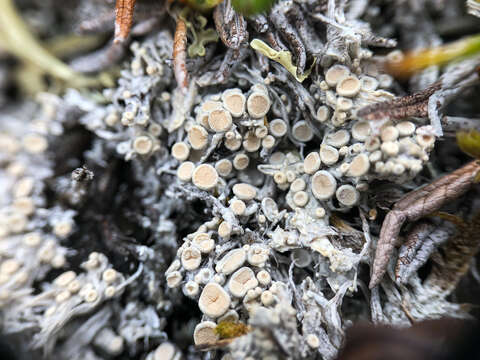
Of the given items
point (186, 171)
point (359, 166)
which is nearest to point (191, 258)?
point (186, 171)

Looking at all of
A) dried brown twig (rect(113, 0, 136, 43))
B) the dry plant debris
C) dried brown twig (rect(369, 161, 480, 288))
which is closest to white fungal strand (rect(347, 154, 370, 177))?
the dry plant debris

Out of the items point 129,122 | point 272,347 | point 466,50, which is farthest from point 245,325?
point 466,50

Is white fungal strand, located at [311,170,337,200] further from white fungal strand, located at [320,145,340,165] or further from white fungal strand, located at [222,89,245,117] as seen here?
white fungal strand, located at [222,89,245,117]

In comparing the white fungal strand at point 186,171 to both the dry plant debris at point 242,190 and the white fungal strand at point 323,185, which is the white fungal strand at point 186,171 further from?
the white fungal strand at point 323,185

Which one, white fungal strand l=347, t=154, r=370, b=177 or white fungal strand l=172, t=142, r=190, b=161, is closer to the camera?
white fungal strand l=347, t=154, r=370, b=177

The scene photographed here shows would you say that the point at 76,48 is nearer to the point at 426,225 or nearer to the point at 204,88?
the point at 204,88
